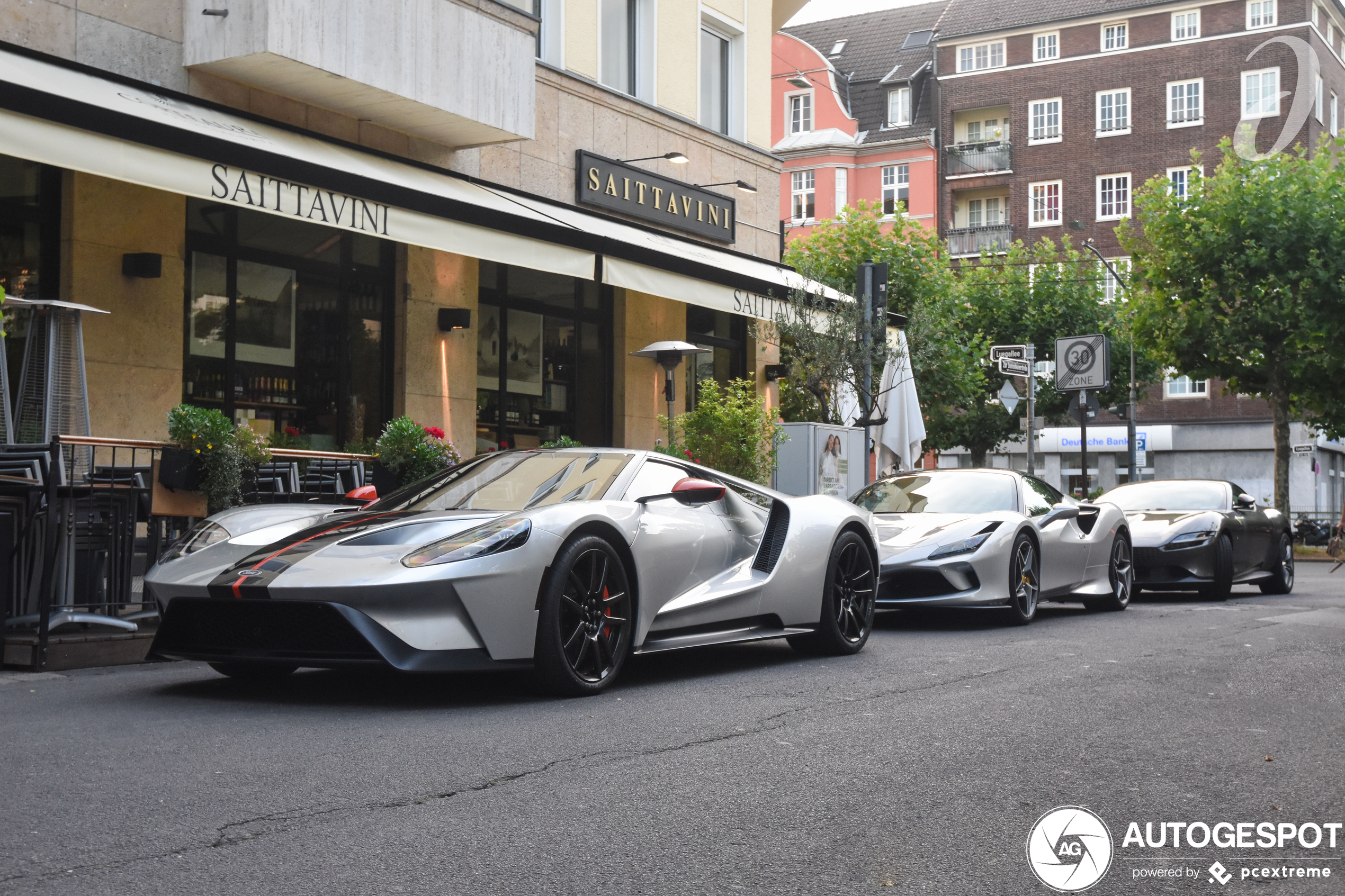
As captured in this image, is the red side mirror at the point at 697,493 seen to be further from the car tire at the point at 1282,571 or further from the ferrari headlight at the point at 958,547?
the car tire at the point at 1282,571

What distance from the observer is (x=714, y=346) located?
787 inches

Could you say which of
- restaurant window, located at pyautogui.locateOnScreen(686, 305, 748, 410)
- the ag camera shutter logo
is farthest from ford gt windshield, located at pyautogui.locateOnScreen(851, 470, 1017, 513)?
restaurant window, located at pyautogui.locateOnScreen(686, 305, 748, 410)

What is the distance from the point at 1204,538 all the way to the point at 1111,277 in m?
39.7

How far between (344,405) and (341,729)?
9366mm

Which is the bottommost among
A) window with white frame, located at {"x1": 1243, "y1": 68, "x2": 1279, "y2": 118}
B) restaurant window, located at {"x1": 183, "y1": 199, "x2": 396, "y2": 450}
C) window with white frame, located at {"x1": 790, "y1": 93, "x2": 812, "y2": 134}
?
restaurant window, located at {"x1": 183, "y1": 199, "x2": 396, "y2": 450}

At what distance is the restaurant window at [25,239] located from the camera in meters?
11.0

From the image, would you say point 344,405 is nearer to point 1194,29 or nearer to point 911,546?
point 911,546

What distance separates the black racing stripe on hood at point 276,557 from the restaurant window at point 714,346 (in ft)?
42.7

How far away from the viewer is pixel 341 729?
511cm

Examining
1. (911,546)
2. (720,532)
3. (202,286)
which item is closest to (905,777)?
(720,532)

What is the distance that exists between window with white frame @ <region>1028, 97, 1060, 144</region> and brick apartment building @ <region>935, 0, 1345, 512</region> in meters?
0.05

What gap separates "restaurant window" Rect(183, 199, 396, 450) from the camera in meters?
12.6

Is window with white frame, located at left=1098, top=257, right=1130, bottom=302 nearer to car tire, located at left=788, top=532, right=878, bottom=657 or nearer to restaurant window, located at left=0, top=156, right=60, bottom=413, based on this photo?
restaurant window, located at left=0, top=156, right=60, bottom=413

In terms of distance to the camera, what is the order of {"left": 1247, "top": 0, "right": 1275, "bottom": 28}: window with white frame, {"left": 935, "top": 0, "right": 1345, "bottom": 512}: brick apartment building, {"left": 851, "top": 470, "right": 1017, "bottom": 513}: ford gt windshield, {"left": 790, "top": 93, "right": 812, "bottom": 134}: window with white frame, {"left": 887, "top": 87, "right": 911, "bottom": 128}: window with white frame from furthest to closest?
{"left": 790, "top": 93, "right": 812, "bottom": 134}: window with white frame, {"left": 887, "top": 87, "right": 911, "bottom": 128}: window with white frame, {"left": 1247, "top": 0, "right": 1275, "bottom": 28}: window with white frame, {"left": 935, "top": 0, "right": 1345, "bottom": 512}: brick apartment building, {"left": 851, "top": 470, "right": 1017, "bottom": 513}: ford gt windshield
